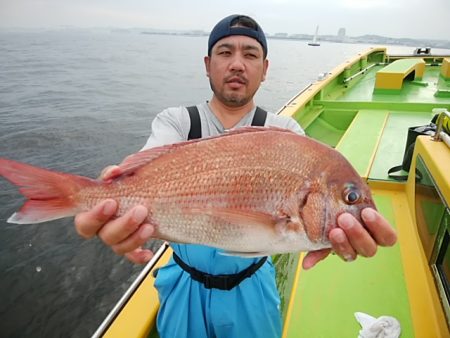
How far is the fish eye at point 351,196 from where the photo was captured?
146cm

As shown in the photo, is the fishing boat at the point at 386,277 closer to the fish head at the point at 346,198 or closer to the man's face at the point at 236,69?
the fish head at the point at 346,198

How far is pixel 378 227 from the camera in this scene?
4.63ft

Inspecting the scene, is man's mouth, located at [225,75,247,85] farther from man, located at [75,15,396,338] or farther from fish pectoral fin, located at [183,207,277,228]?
fish pectoral fin, located at [183,207,277,228]

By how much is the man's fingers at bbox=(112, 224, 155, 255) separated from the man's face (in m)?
1.06

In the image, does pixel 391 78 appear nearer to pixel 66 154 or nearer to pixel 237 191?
pixel 237 191

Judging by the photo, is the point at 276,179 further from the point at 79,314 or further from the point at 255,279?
the point at 79,314

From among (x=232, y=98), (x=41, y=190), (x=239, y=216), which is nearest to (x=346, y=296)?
(x=239, y=216)

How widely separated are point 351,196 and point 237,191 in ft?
1.66

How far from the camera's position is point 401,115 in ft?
20.9

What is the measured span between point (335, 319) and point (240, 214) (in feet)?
4.81

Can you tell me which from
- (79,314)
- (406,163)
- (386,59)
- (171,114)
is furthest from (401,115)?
(386,59)

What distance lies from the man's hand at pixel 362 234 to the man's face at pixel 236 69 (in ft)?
3.53

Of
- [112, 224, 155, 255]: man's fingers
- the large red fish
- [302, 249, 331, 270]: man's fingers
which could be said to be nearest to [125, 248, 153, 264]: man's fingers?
[112, 224, 155, 255]: man's fingers

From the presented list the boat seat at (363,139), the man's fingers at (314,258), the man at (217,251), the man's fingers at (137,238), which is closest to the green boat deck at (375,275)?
the boat seat at (363,139)
